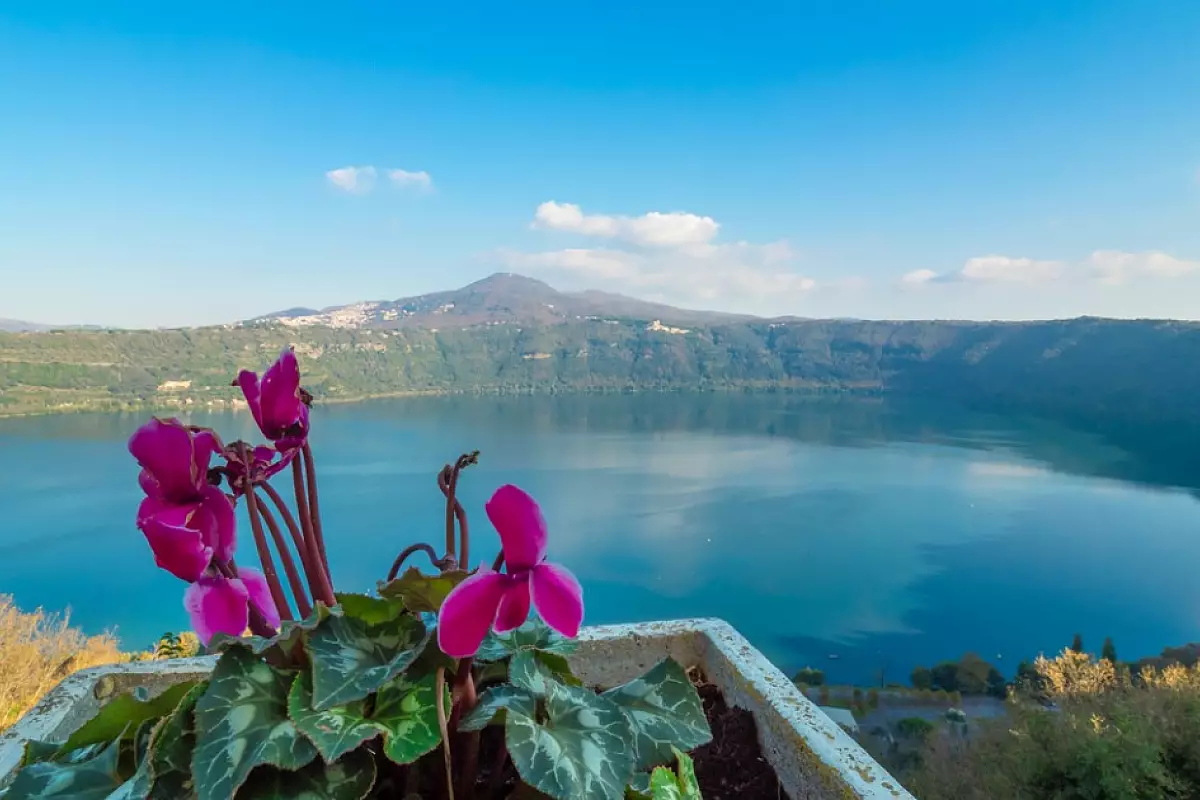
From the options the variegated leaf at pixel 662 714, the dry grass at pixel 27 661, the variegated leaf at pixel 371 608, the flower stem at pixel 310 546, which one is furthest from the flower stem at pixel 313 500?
the dry grass at pixel 27 661

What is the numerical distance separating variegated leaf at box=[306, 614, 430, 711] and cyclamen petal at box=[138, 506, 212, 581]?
0.11 metres

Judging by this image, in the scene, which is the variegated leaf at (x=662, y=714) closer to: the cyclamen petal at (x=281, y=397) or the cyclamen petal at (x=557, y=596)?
the cyclamen petal at (x=557, y=596)

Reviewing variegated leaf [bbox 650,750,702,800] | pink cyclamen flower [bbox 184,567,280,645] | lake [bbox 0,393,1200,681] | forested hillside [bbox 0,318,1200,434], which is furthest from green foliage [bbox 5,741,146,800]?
forested hillside [bbox 0,318,1200,434]

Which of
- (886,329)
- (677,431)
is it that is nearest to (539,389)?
(677,431)

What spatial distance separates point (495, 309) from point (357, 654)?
159m

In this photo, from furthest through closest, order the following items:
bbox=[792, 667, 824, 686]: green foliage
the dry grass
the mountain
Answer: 1. the mountain
2. bbox=[792, 667, 824, 686]: green foliage
3. the dry grass

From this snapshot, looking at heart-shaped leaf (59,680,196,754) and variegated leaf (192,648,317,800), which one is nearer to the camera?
variegated leaf (192,648,317,800)

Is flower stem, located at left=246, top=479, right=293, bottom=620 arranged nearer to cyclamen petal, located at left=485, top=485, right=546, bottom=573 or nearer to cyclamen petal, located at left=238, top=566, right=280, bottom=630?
cyclamen petal, located at left=238, top=566, right=280, bottom=630

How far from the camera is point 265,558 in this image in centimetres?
74

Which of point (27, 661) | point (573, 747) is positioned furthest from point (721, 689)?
point (27, 661)

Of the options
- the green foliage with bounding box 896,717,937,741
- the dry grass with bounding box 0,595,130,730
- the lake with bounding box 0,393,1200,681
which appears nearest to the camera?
the dry grass with bounding box 0,595,130,730

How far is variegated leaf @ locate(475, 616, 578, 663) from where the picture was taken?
777 mm

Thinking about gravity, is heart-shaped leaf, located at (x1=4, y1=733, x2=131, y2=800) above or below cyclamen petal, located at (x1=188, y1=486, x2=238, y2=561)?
below

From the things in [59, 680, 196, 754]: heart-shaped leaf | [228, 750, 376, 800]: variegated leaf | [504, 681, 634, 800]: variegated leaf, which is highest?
[504, 681, 634, 800]: variegated leaf
